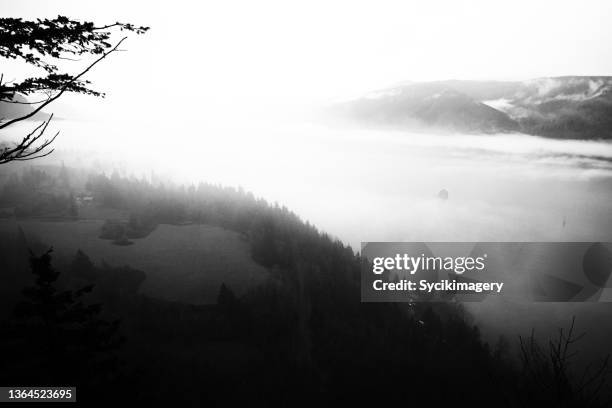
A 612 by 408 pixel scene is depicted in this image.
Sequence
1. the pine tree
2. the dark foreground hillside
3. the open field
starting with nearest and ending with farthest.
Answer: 1. the pine tree
2. the dark foreground hillside
3. the open field

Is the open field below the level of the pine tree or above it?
below

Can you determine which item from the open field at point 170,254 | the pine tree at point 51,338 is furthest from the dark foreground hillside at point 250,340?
the open field at point 170,254

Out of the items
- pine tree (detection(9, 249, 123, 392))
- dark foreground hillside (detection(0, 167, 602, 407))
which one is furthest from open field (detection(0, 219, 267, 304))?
pine tree (detection(9, 249, 123, 392))

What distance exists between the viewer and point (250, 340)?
185 feet

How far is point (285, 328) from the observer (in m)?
60.0

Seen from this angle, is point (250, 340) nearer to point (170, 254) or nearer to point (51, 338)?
point (170, 254)

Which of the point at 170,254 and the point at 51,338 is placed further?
the point at 170,254

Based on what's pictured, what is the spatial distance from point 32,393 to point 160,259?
5974 cm

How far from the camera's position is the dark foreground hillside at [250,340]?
2098 cm

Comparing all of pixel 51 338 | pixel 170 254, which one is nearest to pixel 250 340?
pixel 170 254

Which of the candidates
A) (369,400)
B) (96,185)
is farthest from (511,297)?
(96,185)

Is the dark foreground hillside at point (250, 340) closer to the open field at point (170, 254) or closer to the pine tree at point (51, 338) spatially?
the pine tree at point (51, 338)

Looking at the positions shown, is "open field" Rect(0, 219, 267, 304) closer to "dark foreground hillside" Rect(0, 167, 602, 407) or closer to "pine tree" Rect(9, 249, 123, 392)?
"dark foreground hillside" Rect(0, 167, 602, 407)

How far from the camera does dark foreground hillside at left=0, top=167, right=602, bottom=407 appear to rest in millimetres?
20984
